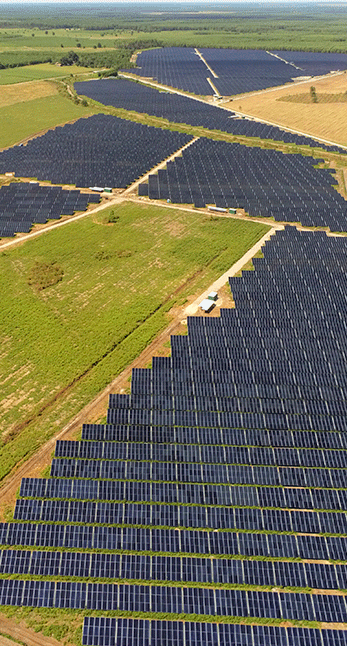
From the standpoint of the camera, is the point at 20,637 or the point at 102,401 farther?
the point at 102,401

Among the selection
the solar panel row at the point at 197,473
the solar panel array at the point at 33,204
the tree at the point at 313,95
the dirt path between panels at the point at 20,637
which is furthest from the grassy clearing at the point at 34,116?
the dirt path between panels at the point at 20,637

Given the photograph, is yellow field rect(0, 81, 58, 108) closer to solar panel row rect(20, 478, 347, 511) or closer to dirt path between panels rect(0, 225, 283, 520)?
dirt path between panels rect(0, 225, 283, 520)

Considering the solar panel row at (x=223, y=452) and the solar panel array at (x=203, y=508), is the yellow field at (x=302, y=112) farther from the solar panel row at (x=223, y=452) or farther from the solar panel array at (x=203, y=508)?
the solar panel row at (x=223, y=452)

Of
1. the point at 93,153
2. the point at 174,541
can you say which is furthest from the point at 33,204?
the point at 174,541

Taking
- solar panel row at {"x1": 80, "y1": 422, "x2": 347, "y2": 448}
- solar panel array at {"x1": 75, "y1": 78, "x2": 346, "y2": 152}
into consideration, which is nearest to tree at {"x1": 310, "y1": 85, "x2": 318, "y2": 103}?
solar panel array at {"x1": 75, "y1": 78, "x2": 346, "y2": 152}

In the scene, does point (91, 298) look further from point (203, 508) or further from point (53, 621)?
point (53, 621)

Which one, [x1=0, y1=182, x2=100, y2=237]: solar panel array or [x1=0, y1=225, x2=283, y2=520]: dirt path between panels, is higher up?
[x1=0, y1=182, x2=100, y2=237]: solar panel array

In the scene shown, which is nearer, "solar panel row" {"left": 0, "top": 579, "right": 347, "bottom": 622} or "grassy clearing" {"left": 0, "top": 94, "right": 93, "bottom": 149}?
"solar panel row" {"left": 0, "top": 579, "right": 347, "bottom": 622}
